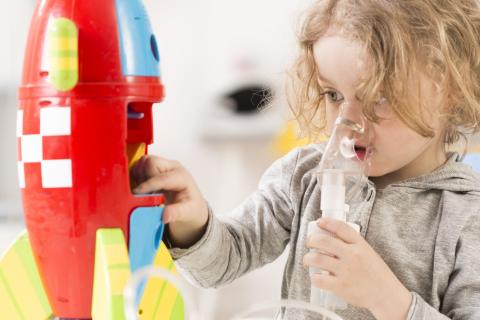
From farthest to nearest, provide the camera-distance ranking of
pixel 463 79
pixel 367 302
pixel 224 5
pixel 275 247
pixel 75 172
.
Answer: pixel 224 5
pixel 275 247
pixel 463 79
pixel 367 302
pixel 75 172

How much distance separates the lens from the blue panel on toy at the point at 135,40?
0.66m

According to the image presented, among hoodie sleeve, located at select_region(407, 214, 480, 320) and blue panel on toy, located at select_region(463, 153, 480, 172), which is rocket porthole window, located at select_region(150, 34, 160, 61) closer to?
hoodie sleeve, located at select_region(407, 214, 480, 320)

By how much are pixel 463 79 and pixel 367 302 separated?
0.30 meters

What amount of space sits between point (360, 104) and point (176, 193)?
230 mm

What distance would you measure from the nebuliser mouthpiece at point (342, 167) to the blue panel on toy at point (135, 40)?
239 mm

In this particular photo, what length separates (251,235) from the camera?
946 mm

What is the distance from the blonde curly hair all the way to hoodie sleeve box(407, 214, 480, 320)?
13 centimetres

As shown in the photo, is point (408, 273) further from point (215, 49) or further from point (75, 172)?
point (215, 49)

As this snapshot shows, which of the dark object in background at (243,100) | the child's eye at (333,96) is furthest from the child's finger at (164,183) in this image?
the dark object in background at (243,100)

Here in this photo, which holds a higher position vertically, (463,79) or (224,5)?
(224,5)

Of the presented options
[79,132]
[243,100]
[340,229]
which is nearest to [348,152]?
[340,229]

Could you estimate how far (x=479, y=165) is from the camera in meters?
1.11

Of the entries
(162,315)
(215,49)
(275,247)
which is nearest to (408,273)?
(275,247)

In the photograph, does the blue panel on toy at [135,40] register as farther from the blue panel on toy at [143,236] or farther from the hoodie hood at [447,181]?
the hoodie hood at [447,181]
